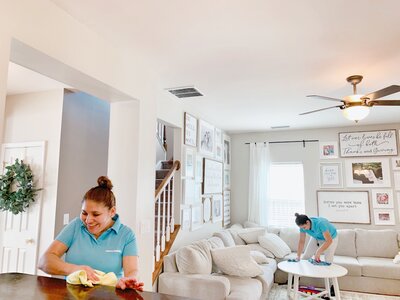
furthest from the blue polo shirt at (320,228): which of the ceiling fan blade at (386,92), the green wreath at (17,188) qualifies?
the green wreath at (17,188)

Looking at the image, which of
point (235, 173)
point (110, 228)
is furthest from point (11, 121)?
point (235, 173)

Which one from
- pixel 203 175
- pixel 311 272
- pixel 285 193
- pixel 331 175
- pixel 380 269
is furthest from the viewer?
pixel 285 193

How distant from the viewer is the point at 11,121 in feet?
12.8

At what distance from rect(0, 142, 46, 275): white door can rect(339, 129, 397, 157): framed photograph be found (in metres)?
5.08

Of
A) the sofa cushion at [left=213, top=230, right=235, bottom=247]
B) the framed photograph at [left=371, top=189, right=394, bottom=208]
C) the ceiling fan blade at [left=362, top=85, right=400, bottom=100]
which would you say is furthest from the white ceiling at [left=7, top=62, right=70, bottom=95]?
the framed photograph at [left=371, top=189, right=394, bottom=208]

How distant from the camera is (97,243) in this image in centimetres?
167

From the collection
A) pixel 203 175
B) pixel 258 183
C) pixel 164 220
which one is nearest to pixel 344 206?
pixel 258 183

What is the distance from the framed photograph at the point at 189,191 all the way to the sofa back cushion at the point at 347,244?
8.68ft

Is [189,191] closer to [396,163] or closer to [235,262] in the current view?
[235,262]

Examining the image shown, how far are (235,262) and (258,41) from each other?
2.54 meters

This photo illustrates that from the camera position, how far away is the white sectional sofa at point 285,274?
10.7 ft

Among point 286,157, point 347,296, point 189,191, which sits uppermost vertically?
point 286,157

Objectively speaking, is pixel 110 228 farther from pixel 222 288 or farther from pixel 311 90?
pixel 311 90

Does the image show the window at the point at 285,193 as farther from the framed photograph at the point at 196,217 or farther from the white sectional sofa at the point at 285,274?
the framed photograph at the point at 196,217
